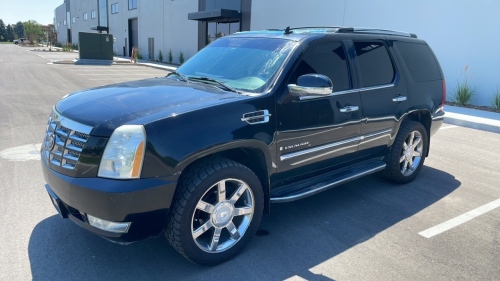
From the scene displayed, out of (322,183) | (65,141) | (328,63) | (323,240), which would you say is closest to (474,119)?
(328,63)

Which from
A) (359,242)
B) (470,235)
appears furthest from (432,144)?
(359,242)

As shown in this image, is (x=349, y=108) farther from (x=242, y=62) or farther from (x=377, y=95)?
(x=242, y=62)

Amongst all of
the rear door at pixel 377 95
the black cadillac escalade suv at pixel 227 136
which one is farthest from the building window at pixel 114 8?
the rear door at pixel 377 95

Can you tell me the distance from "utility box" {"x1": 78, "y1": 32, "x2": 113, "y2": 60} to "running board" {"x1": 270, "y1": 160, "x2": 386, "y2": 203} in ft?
94.3

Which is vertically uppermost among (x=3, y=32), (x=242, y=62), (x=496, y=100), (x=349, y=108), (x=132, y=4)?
(x=132, y=4)

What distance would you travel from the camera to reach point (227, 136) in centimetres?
308

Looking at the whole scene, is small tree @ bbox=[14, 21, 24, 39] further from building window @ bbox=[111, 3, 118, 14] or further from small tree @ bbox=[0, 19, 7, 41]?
building window @ bbox=[111, 3, 118, 14]

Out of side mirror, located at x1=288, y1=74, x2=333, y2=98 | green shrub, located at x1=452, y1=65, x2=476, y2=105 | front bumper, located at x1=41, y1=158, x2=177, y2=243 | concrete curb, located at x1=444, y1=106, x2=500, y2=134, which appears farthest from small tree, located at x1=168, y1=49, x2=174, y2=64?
front bumper, located at x1=41, y1=158, x2=177, y2=243

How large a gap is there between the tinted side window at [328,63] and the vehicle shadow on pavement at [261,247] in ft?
4.51

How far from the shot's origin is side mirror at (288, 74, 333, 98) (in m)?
3.41

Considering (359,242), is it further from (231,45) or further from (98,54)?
(98,54)

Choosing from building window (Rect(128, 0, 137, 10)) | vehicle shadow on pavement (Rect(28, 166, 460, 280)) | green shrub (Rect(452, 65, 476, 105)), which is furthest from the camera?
building window (Rect(128, 0, 137, 10))

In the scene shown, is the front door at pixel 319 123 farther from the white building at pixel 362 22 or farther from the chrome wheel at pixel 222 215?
the white building at pixel 362 22

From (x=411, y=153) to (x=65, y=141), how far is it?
4254 mm
